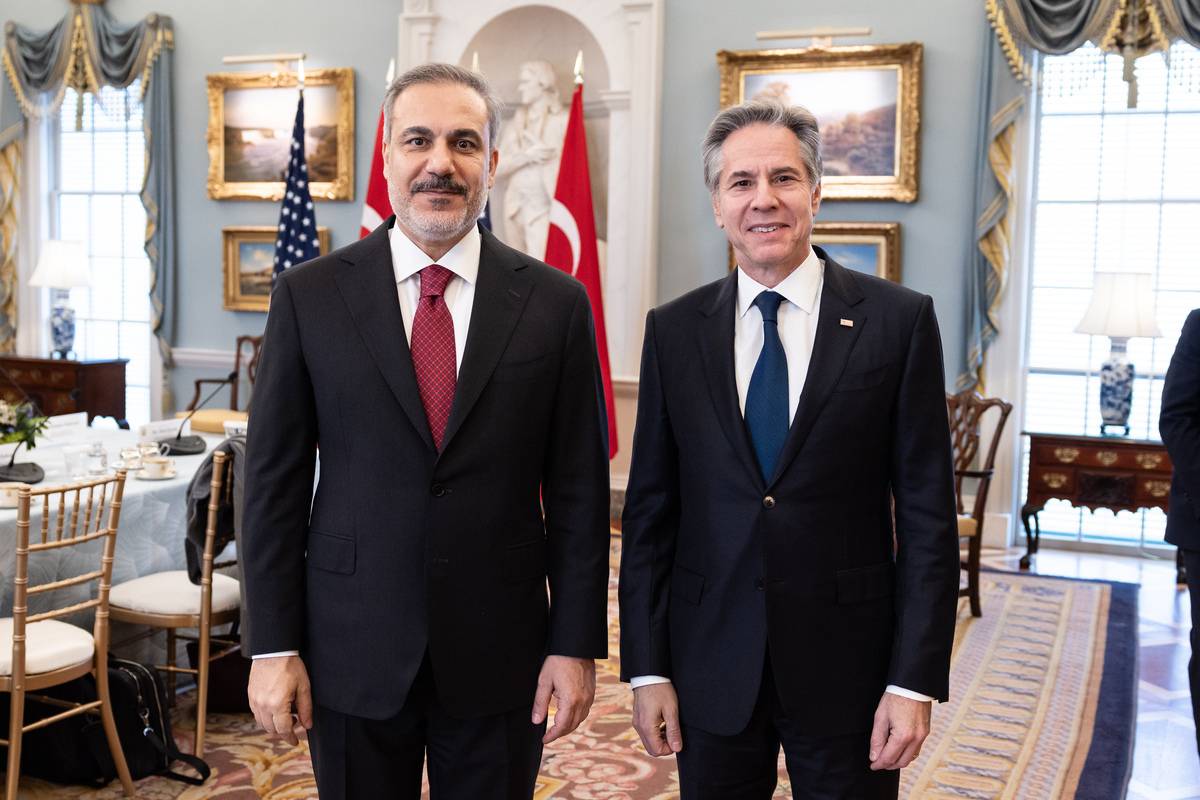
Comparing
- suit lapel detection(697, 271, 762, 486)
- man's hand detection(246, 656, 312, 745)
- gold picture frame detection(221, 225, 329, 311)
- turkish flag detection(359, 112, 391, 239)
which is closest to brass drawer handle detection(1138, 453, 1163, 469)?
turkish flag detection(359, 112, 391, 239)

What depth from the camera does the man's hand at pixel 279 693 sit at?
6.15 feet

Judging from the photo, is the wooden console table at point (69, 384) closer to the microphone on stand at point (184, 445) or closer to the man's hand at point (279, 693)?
the microphone on stand at point (184, 445)

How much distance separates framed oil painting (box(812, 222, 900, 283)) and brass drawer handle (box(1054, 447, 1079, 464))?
1438 millimetres

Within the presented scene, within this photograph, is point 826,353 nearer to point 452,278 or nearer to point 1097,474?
point 452,278

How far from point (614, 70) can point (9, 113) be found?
547cm

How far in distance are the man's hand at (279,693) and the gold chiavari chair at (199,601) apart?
2.16 m

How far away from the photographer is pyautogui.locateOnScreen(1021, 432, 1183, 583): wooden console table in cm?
661

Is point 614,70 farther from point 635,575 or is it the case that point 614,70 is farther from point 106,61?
point 635,575

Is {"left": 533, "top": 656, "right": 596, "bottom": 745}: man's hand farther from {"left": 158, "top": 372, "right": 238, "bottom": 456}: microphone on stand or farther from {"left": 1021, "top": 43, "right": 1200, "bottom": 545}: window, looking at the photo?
{"left": 1021, "top": 43, "right": 1200, "bottom": 545}: window

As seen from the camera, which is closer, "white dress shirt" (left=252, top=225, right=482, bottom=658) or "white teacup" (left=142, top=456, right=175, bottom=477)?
"white dress shirt" (left=252, top=225, right=482, bottom=658)

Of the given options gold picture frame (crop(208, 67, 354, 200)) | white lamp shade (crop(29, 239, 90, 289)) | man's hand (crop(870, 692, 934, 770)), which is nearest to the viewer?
man's hand (crop(870, 692, 934, 770))

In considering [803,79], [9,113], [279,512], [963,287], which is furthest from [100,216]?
[279,512]

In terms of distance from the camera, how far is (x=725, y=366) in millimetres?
1950

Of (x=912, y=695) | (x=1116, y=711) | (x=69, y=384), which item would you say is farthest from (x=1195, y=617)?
(x=69, y=384)
